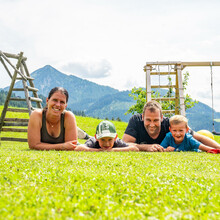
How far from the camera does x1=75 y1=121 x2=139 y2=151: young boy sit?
7504 millimetres

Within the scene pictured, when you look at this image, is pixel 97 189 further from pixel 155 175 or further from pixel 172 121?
pixel 172 121

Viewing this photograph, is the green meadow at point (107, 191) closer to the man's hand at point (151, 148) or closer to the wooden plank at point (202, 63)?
the man's hand at point (151, 148)

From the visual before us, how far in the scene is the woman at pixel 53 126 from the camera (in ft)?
25.6

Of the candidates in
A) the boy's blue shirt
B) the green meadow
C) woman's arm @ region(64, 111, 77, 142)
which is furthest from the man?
the green meadow

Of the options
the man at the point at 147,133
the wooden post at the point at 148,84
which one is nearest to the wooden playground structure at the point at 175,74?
the wooden post at the point at 148,84

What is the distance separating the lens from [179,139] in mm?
8211

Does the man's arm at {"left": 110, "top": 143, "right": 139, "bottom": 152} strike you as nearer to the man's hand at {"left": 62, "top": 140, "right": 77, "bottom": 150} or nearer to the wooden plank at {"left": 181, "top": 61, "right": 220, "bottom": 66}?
the man's hand at {"left": 62, "top": 140, "right": 77, "bottom": 150}

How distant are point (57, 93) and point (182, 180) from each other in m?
4.84

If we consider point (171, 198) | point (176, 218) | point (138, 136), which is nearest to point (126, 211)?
point (176, 218)

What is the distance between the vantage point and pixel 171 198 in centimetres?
317

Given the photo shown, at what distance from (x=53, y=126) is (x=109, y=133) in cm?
194

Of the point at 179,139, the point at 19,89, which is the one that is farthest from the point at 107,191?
the point at 19,89

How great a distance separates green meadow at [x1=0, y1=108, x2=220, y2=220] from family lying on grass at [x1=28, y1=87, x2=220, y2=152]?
2.51m

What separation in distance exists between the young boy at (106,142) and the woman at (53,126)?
517 millimetres
